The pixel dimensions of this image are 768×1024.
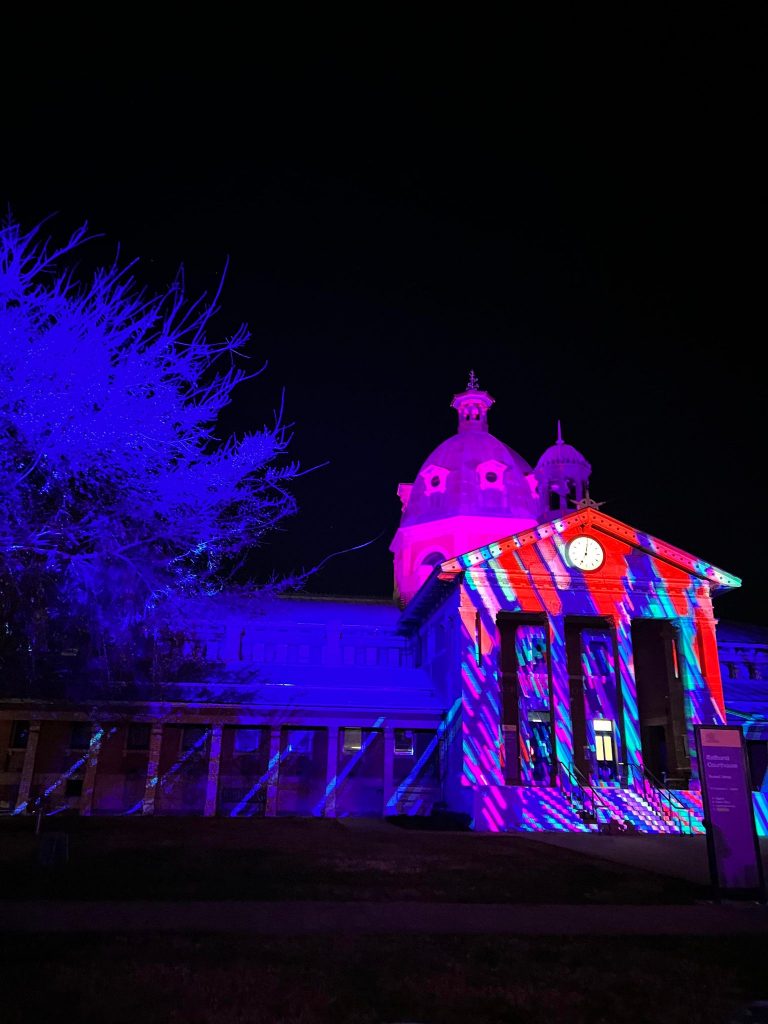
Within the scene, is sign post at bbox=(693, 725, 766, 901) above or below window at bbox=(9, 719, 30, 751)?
below

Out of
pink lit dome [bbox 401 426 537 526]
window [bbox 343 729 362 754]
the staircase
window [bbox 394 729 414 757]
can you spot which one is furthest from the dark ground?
pink lit dome [bbox 401 426 537 526]

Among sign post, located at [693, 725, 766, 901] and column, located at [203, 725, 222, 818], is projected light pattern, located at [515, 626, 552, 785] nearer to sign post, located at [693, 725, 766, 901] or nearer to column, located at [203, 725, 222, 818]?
column, located at [203, 725, 222, 818]

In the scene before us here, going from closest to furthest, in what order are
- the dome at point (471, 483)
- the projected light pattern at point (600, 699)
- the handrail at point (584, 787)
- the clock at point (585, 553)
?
the handrail at point (584, 787)
the clock at point (585, 553)
the projected light pattern at point (600, 699)
the dome at point (471, 483)

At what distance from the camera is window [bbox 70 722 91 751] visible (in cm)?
3156

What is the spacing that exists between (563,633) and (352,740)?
1026 cm

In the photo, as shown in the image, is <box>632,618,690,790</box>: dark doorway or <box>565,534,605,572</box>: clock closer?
<box>632,618,690,790</box>: dark doorway

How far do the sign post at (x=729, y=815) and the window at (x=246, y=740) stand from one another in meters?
23.9

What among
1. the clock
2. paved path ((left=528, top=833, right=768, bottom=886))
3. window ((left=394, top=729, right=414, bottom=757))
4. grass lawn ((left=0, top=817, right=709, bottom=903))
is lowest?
paved path ((left=528, top=833, right=768, bottom=886))

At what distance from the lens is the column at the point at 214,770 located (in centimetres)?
3025

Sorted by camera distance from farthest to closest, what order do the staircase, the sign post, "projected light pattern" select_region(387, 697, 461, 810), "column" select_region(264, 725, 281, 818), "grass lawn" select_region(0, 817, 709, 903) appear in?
"projected light pattern" select_region(387, 697, 461, 810)
"column" select_region(264, 725, 281, 818)
the staircase
the sign post
"grass lawn" select_region(0, 817, 709, 903)

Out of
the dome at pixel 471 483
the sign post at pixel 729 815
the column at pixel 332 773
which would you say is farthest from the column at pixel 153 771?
the sign post at pixel 729 815

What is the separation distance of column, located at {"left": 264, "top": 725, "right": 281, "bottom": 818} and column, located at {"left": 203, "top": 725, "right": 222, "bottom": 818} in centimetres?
208

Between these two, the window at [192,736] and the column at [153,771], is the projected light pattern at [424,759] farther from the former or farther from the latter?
the column at [153,771]

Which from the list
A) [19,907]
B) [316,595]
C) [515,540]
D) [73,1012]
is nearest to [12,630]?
[19,907]
